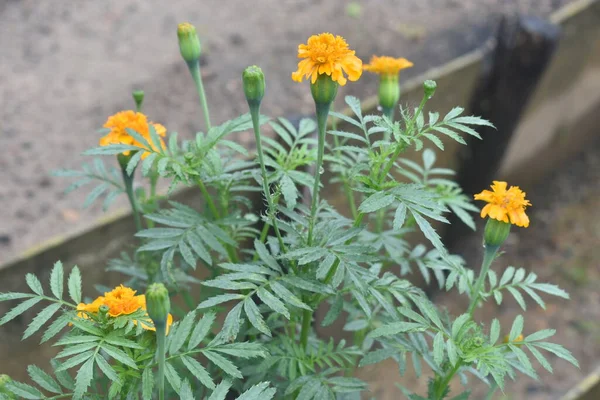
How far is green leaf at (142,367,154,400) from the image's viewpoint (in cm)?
68

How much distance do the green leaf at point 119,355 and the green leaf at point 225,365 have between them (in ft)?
0.29

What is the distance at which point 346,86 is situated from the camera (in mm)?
2275

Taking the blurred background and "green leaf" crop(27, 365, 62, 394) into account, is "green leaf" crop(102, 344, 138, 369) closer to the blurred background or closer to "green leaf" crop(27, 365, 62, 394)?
"green leaf" crop(27, 365, 62, 394)

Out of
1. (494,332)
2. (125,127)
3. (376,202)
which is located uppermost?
(125,127)

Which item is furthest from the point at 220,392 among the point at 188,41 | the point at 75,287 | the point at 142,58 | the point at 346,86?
the point at 142,58

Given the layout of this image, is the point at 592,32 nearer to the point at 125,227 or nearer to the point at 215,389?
the point at 125,227

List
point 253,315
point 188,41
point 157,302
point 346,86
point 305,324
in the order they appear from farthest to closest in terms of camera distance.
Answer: point 346,86, point 188,41, point 305,324, point 253,315, point 157,302

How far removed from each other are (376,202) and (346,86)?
5.30ft

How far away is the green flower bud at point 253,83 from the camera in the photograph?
75cm

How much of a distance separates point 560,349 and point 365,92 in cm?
149

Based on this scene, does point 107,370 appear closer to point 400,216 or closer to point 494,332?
point 400,216

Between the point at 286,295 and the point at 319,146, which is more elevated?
the point at 319,146

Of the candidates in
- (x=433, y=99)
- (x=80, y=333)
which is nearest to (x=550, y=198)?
(x=433, y=99)

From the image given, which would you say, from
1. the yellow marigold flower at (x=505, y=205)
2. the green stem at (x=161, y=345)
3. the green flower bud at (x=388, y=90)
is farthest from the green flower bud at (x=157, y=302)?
the green flower bud at (x=388, y=90)
